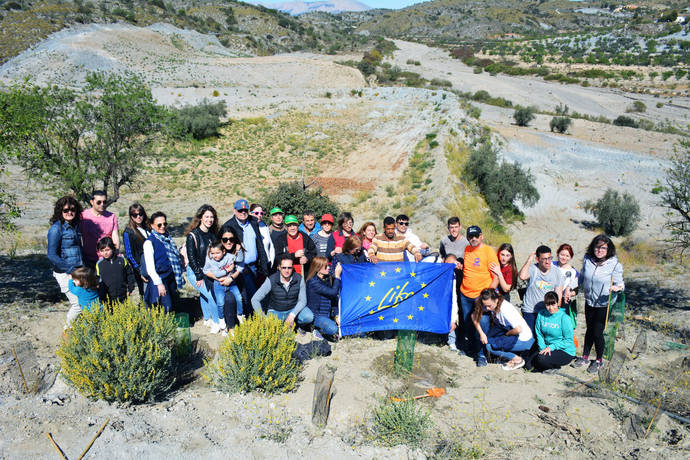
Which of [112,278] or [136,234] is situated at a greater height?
[136,234]

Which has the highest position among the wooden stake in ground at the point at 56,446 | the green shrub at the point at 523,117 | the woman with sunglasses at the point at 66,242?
the green shrub at the point at 523,117

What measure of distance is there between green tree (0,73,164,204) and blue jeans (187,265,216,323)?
518 cm

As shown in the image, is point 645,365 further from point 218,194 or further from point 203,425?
point 218,194

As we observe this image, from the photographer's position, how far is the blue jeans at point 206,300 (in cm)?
656

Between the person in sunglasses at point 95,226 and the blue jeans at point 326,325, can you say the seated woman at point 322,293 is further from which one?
the person in sunglasses at point 95,226

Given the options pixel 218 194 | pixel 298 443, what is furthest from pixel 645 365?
pixel 218 194

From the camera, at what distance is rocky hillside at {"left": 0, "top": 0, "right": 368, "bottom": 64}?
45325mm

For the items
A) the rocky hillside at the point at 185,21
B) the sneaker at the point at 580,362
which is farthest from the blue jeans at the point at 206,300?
the rocky hillside at the point at 185,21

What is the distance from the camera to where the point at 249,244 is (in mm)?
6695

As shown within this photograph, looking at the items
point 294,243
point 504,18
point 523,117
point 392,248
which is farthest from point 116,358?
point 504,18

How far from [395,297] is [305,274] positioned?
4.81ft

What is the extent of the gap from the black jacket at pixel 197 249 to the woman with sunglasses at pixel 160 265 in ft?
1.02

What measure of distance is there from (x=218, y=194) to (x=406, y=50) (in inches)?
2651

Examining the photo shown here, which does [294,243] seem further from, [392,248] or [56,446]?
[56,446]
